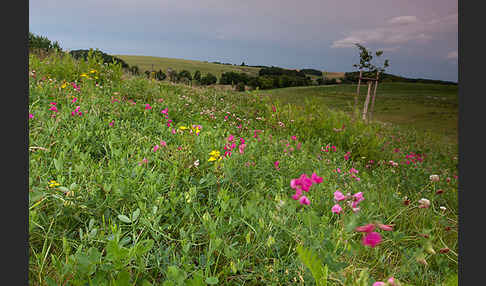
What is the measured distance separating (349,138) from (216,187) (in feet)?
13.4

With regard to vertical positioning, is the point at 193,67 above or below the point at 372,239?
above

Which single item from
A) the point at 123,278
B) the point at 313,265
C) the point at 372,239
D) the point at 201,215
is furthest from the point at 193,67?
the point at 372,239

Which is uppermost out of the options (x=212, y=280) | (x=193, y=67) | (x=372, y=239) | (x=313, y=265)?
(x=193, y=67)

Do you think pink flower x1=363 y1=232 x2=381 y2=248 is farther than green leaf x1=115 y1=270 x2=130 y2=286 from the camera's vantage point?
No

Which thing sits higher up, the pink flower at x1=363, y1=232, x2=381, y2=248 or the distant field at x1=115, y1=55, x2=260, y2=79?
the distant field at x1=115, y1=55, x2=260, y2=79

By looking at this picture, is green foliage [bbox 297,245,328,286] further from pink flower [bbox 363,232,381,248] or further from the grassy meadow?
pink flower [bbox 363,232,381,248]

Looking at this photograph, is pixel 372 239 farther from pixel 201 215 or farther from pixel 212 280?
pixel 201 215

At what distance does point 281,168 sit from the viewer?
103 inches

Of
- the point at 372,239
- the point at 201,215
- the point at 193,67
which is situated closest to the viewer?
the point at 372,239

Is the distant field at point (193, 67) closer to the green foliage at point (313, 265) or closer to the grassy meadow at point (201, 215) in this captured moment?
the grassy meadow at point (201, 215)

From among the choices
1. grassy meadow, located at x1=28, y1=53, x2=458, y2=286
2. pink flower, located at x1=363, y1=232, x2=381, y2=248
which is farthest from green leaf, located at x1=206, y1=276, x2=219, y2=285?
pink flower, located at x1=363, y1=232, x2=381, y2=248

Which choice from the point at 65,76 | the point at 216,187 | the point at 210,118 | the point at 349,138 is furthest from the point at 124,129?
the point at 349,138

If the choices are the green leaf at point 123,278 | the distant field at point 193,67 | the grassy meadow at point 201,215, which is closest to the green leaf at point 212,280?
the grassy meadow at point 201,215

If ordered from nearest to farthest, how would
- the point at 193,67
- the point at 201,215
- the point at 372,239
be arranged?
the point at 372,239 < the point at 201,215 < the point at 193,67
